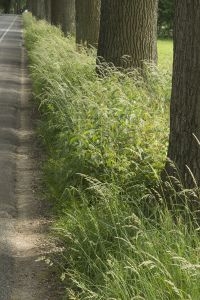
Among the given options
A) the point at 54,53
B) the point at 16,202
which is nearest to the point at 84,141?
the point at 16,202

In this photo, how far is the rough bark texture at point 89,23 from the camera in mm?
14695

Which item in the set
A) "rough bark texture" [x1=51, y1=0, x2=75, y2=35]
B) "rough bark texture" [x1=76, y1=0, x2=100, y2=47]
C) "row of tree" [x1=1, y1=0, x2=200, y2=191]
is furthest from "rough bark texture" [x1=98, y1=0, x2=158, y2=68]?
"rough bark texture" [x1=51, y1=0, x2=75, y2=35]

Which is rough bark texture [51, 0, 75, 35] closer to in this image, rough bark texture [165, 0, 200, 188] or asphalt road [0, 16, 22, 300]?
asphalt road [0, 16, 22, 300]

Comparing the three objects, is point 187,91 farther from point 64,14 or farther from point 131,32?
point 64,14

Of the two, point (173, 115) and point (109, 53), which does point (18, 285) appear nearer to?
point (173, 115)

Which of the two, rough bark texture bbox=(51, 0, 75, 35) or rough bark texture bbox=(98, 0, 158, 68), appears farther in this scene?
rough bark texture bbox=(51, 0, 75, 35)

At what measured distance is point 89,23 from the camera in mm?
14711

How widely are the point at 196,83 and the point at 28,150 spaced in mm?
4805

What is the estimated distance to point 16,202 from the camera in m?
6.72

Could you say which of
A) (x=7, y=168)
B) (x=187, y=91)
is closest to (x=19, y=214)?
(x=7, y=168)

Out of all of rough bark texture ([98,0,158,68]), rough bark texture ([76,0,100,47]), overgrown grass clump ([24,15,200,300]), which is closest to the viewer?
overgrown grass clump ([24,15,200,300])

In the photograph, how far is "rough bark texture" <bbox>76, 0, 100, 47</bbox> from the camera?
48.2 feet

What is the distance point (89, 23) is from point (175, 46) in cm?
999

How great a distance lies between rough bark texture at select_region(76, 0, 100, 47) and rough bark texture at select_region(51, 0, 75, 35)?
25.5 ft
